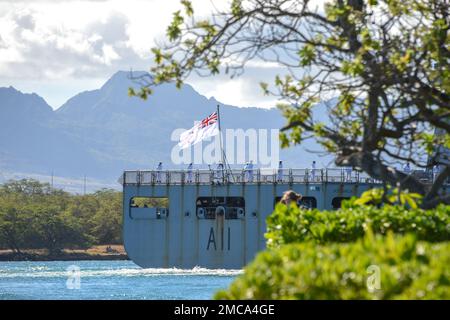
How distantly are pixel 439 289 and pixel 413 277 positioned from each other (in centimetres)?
30

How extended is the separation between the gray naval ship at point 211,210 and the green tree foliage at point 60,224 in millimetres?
60524

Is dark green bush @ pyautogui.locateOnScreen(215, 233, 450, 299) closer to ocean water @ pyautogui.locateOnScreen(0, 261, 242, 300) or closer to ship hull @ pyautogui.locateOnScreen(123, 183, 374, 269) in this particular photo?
ocean water @ pyautogui.locateOnScreen(0, 261, 242, 300)

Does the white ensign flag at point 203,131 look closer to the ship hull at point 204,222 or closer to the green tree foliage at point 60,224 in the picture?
the ship hull at point 204,222

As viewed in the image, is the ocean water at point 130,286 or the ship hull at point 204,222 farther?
the ship hull at point 204,222

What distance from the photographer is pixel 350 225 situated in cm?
1378

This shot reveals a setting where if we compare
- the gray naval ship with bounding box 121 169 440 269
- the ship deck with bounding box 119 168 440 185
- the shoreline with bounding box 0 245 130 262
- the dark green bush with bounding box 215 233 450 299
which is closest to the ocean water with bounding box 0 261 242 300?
the gray naval ship with bounding box 121 169 440 269

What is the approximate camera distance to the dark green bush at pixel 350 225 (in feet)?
45.3

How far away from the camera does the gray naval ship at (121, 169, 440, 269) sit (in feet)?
190

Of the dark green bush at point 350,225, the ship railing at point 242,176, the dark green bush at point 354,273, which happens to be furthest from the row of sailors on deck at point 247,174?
the dark green bush at point 354,273

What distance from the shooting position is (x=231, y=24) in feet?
48.1

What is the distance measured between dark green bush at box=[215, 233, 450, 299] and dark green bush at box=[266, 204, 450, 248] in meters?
4.24
